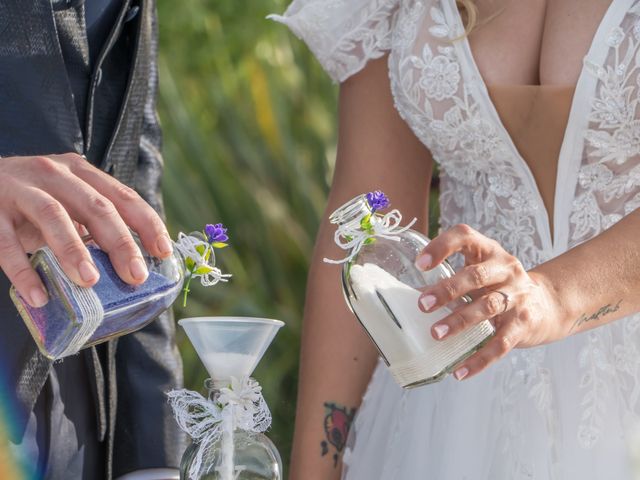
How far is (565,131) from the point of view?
68.1 inches

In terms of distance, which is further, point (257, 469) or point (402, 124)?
point (402, 124)

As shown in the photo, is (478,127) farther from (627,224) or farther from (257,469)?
(257,469)

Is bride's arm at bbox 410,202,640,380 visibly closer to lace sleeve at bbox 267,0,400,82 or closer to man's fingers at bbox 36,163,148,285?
man's fingers at bbox 36,163,148,285

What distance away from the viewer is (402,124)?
1.94 m

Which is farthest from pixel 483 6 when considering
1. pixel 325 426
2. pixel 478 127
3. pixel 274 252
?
pixel 274 252

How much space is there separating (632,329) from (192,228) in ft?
6.88

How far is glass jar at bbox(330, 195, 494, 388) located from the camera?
1158mm

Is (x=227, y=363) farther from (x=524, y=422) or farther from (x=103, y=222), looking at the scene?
(x=524, y=422)

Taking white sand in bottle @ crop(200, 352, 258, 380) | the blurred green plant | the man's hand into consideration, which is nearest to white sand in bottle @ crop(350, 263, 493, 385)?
white sand in bottle @ crop(200, 352, 258, 380)

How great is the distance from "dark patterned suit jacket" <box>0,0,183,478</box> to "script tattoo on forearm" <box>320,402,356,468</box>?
0.28 metres

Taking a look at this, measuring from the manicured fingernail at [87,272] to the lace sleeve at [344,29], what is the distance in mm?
1079

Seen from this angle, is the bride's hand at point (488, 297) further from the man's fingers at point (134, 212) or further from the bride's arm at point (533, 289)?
the man's fingers at point (134, 212)

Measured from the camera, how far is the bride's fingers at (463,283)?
112 cm

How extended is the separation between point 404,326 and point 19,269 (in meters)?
0.45
